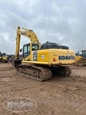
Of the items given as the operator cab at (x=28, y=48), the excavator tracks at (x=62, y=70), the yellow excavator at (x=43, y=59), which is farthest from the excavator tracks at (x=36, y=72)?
the excavator tracks at (x=62, y=70)

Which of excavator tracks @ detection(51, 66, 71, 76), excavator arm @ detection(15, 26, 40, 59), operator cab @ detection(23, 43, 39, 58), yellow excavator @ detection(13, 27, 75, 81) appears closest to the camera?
yellow excavator @ detection(13, 27, 75, 81)

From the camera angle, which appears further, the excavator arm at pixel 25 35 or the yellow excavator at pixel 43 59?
the excavator arm at pixel 25 35

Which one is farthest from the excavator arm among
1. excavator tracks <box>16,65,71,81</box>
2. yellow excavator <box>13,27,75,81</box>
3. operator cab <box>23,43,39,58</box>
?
excavator tracks <box>16,65,71,81</box>

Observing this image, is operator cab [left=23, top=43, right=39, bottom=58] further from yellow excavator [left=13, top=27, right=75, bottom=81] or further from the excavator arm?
the excavator arm

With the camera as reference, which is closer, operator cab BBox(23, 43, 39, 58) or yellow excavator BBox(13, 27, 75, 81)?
yellow excavator BBox(13, 27, 75, 81)

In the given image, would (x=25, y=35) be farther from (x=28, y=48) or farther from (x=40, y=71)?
(x=40, y=71)

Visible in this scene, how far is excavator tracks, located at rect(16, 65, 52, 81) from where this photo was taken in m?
8.38

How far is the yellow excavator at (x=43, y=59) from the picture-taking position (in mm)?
8156

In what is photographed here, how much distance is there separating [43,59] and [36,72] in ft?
3.81

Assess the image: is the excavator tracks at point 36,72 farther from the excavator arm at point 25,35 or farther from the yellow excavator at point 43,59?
the excavator arm at point 25,35

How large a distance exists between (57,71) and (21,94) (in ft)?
15.5

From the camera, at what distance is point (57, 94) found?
607 centimetres

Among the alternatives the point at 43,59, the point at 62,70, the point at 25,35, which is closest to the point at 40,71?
the point at 43,59

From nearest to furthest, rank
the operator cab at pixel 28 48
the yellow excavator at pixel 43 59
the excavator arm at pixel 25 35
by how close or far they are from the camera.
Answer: the yellow excavator at pixel 43 59, the operator cab at pixel 28 48, the excavator arm at pixel 25 35
